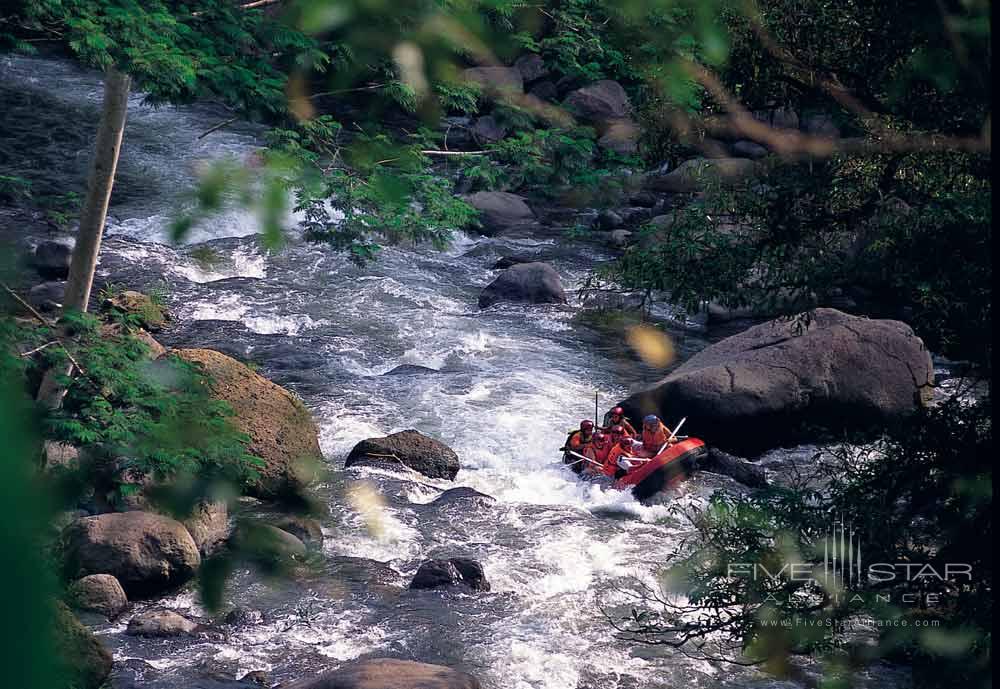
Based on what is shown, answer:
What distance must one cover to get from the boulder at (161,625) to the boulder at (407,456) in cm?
297

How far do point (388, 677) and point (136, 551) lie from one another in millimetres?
2610

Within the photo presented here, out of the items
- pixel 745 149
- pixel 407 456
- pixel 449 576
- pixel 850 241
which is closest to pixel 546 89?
pixel 745 149

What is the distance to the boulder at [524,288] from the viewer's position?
49.6ft

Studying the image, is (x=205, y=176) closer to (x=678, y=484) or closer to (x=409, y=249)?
(x=678, y=484)

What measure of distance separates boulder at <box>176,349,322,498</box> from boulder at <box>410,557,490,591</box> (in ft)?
5.48

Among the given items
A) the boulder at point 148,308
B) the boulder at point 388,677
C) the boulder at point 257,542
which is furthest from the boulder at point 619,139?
the boulder at point 257,542

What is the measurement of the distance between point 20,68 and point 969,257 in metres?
19.3

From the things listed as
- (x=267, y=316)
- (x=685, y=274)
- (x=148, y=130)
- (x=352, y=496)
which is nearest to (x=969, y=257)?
(x=685, y=274)

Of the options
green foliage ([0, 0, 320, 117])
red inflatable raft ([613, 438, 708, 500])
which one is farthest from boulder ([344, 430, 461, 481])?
green foliage ([0, 0, 320, 117])

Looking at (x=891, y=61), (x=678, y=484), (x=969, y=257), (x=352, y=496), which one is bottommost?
(x=352, y=496)

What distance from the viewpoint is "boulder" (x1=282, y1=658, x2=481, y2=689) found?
699 cm

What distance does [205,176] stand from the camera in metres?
1.74

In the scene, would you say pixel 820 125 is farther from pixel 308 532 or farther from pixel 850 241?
pixel 308 532

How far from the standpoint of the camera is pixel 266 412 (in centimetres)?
1087
